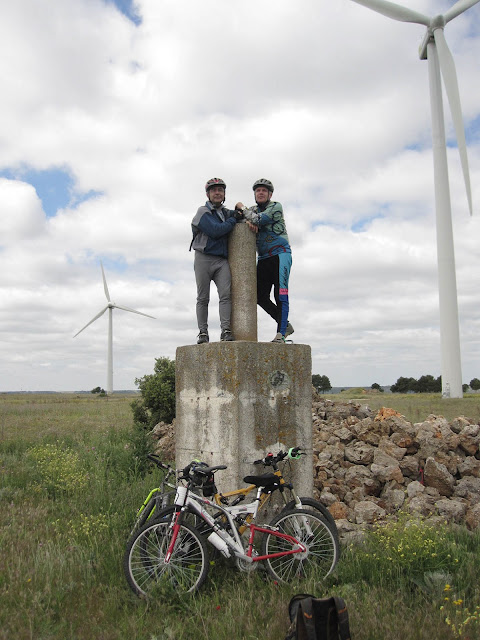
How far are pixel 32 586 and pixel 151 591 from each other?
3.70ft

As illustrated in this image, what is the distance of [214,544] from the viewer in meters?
4.88

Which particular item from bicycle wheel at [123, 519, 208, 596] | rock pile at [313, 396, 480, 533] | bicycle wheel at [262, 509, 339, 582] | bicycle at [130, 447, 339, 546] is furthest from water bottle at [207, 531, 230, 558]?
rock pile at [313, 396, 480, 533]

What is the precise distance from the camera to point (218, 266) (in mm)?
6656

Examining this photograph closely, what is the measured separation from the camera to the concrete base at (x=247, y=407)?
5797 millimetres

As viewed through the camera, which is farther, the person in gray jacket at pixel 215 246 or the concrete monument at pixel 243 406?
the person in gray jacket at pixel 215 246

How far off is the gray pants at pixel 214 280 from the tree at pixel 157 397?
737 centimetres

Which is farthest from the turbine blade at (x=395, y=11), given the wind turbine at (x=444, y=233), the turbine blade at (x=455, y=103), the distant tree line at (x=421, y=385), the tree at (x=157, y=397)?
the distant tree line at (x=421, y=385)

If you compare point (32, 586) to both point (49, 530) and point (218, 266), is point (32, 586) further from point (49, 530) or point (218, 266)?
point (218, 266)

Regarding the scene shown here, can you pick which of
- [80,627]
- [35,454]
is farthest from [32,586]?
[35,454]

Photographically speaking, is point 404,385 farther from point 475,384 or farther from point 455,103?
point 455,103

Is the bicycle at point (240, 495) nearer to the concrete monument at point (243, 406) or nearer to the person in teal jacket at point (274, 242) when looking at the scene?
the concrete monument at point (243, 406)

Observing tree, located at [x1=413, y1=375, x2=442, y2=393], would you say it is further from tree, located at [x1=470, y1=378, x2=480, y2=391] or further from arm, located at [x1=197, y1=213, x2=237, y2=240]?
arm, located at [x1=197, y1=213, x2=237, y2=240]

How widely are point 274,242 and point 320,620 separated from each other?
4.33 metres

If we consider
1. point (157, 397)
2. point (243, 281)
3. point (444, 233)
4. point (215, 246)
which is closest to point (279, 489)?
point (243, 281)
